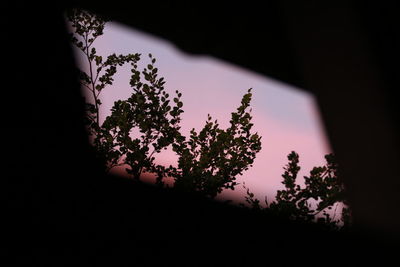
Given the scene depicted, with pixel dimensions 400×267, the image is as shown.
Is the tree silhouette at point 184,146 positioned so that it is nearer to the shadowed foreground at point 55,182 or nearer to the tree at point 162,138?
the tree at point 162,138

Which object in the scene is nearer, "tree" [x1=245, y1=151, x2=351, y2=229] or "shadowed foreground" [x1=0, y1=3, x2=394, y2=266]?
"shadowed foreground" [x1=0, y1=3, x2=394, y2=266]

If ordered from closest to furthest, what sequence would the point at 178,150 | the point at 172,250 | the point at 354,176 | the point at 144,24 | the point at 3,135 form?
the point at 3,135
the point at 144,24
the point at 354,176
the point at 172,250
the point at 178,150

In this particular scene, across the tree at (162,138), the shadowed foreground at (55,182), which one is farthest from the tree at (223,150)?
the shadowed foreground at (55,182)

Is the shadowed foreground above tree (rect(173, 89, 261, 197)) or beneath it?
beneath

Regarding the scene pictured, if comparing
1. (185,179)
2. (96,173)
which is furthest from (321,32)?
(185,179)

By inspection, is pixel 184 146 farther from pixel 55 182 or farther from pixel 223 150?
pixel 55 182

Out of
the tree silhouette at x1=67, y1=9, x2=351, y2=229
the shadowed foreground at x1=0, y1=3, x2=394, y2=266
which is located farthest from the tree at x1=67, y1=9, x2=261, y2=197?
the shadowed foreground at x1=0, y1=3, x2=394, y2=266

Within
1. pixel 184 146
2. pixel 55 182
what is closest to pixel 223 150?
pixel 184 146

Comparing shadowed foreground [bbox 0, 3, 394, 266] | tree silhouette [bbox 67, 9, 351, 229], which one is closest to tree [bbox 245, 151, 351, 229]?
tree silhouette [bbox 67, 9, 351, 229]

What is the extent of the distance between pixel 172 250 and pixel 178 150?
498 centimetres

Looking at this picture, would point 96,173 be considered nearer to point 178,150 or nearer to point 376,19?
point 376,19

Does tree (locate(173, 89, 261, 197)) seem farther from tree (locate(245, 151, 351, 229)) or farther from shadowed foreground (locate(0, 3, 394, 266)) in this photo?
shadowed foreground (locate(0, 3, 394, 266))

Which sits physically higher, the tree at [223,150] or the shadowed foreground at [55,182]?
the tree at [223,150]

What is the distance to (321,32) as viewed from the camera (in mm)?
1155
